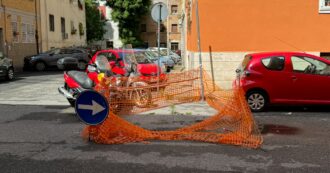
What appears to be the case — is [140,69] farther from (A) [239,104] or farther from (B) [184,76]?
(A) [239,104]

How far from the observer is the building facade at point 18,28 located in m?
23.9

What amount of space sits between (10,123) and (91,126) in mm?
2548

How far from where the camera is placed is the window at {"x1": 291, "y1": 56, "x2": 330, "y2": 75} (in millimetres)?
9156

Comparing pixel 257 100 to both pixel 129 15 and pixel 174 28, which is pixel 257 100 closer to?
pixel 129 15

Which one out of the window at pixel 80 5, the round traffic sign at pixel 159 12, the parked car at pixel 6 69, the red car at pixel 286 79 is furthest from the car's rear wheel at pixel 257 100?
the window at pixel 80 5

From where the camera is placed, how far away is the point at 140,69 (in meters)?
12.1

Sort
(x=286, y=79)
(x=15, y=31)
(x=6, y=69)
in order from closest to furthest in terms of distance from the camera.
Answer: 1. (x=286, y=79)
2. (x=6, y=69)
3. (x=15, y=31)

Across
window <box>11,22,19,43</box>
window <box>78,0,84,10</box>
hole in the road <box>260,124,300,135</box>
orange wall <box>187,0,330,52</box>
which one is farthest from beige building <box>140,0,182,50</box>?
hole in the road <box>260,124,300,135</box>

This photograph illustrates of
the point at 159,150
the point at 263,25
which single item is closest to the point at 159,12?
the point at 263,25

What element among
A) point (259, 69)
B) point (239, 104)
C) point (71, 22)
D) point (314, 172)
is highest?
point (71, 22)

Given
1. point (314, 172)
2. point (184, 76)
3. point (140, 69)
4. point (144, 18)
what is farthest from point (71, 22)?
point (314, 172)

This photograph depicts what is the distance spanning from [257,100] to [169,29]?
49.4m

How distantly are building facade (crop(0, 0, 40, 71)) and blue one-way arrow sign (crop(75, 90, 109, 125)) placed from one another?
19495 millimetres

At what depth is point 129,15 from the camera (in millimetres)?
51594
